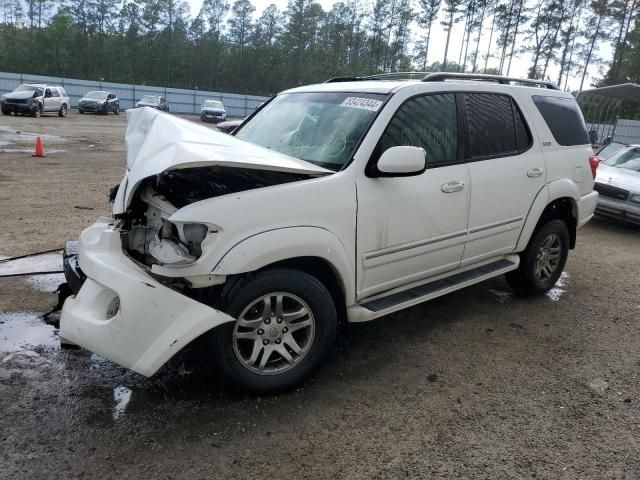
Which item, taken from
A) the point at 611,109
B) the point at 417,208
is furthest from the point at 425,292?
the point at 611,109

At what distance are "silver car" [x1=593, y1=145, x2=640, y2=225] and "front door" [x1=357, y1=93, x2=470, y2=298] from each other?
18.9 ft

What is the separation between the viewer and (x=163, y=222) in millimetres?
2982

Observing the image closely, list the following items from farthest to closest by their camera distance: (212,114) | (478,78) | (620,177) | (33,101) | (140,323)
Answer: (212,114) < (33,101) < (620,177) < (478,78) < (140,323)

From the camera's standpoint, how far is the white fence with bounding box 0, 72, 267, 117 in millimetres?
39028

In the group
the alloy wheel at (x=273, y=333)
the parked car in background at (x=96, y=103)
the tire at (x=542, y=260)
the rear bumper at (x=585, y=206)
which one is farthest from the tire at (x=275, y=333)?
the parked car in background at (x=96, y=103)

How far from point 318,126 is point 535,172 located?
201 centimetres

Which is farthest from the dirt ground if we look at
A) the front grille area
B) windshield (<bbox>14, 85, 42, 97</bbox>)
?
windshield (<bbox>14, 85, 42, 97</bbox>)

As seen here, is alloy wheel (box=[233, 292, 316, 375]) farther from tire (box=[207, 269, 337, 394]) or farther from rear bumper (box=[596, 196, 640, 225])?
rear bumper (box=[596, 196, 640, 225])

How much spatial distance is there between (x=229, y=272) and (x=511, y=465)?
69.0 inches

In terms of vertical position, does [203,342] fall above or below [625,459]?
above

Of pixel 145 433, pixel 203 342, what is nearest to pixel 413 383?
pixel 203 342

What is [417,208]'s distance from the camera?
138 inches

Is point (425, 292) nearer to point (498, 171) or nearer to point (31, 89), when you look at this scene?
point (498, 171)

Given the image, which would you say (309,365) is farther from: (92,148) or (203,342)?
Answer: (92,148)
